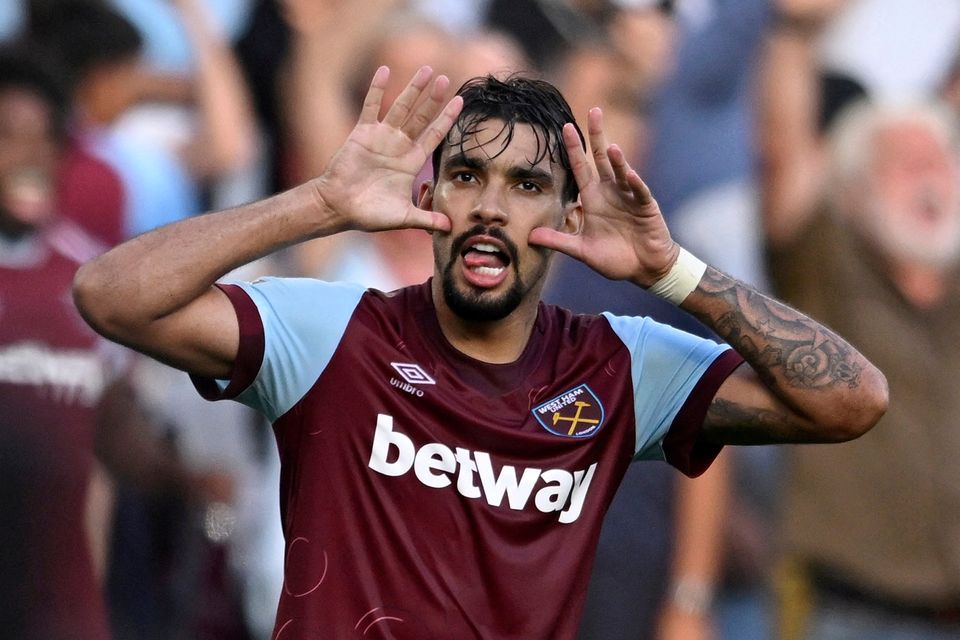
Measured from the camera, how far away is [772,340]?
3.73 m

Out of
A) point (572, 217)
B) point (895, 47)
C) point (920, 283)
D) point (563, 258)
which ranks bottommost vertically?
point (572, 217)

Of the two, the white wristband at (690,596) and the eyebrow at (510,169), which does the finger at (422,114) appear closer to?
the eyebrow at (510,169)

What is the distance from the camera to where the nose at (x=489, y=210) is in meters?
3.61

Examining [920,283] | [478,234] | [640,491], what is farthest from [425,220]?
[920,283]

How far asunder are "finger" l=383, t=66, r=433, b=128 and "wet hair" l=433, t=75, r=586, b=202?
0.19m

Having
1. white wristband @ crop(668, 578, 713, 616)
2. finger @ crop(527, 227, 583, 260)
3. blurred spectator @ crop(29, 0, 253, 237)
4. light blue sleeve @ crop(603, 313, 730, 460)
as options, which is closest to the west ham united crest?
light blue sleeve @ crop(603, 313, 730, 460)

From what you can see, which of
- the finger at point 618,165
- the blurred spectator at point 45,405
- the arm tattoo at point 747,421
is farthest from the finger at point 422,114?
the blurred spectator at point 45,405

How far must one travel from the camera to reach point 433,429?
3.59 meters

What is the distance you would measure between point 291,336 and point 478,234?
1.70 feet

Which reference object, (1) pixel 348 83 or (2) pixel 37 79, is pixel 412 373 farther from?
(2) pixel 37 79

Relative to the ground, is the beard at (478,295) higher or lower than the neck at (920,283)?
lower

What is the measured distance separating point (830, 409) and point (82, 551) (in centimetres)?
392

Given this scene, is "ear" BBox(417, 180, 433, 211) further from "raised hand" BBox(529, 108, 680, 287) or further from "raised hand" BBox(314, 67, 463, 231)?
"raised hand" BBox(529, 108, 680, 287)

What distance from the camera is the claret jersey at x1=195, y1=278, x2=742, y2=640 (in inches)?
136
